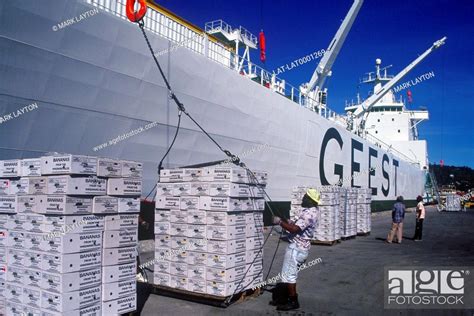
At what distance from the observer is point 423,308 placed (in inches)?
225

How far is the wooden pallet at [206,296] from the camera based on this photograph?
579 centimetres

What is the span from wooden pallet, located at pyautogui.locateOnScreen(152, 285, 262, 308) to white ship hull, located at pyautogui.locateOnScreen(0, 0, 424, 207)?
145 inches

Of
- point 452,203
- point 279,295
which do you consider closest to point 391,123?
point 452,203

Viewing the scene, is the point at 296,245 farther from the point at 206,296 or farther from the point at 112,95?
the point at 112,95

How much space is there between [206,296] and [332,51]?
18418 millimetres

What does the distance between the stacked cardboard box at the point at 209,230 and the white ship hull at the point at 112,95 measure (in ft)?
9.18

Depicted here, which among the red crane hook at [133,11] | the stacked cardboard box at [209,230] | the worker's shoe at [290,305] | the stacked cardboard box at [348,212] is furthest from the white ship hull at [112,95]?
the worker's shoe at [290,305]

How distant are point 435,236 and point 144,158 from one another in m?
11.9

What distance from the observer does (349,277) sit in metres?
7.69

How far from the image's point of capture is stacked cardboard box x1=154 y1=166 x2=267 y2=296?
592 cm

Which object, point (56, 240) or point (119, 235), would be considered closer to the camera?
point (56, 240)

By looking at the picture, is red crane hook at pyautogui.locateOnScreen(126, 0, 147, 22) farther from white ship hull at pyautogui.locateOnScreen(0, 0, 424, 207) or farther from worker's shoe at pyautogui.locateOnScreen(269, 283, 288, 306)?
worker's shoe at pyautogui.locateOnScreen(269, 283, 288, 306)

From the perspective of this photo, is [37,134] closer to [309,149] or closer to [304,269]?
[304,269]

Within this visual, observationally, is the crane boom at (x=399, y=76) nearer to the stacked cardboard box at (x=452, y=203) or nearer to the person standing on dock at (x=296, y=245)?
the stacked cardboard box at (x=452, y=203)
